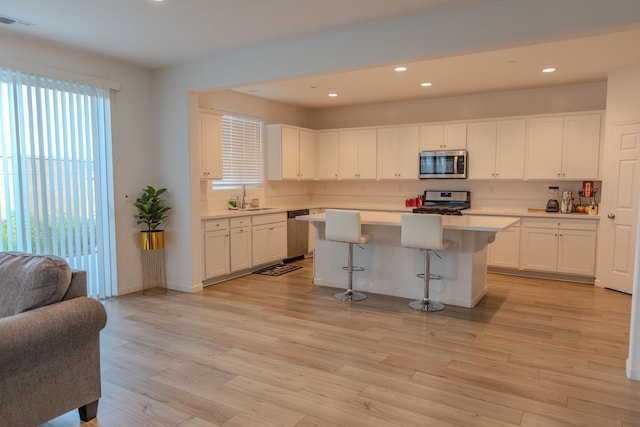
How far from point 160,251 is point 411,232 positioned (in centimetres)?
319

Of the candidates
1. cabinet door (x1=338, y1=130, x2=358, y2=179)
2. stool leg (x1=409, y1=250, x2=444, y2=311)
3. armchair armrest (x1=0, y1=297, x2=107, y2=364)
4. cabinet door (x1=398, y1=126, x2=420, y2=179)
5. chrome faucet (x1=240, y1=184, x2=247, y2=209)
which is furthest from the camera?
cabinet door (x1=338, y1=130, x2=358, y2=179)

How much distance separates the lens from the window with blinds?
21.4 feet

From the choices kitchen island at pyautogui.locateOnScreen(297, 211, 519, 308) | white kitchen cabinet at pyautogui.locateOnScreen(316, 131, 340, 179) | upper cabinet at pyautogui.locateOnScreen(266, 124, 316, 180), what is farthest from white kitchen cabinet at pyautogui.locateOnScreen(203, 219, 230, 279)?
white kitchen cabinet at pyautogui.locateOnScreen(316, 131, 340, 179)

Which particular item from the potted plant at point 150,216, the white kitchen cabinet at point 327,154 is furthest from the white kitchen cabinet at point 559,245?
the potted plant at point 150,216

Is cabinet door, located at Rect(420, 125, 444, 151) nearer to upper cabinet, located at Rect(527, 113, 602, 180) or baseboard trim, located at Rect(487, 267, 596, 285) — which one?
upper cabinet, located at Rect(527, 113, 602, 180)

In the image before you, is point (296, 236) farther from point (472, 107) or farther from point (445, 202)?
point (472, 107)

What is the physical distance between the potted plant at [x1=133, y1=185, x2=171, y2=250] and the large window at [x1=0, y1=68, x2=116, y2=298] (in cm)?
35

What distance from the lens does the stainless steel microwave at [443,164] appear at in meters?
6.52

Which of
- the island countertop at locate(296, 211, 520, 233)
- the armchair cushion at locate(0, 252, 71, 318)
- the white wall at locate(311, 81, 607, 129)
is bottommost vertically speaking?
the armchair cushion at locate(0, 252, 71, 318)

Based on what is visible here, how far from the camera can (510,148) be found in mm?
6246

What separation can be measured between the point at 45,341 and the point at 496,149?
6.04 m

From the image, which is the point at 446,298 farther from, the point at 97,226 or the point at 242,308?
the point at 97,226

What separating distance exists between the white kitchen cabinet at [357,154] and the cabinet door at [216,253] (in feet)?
9.26

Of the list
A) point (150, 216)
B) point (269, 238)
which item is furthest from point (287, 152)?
point (150, 216)
